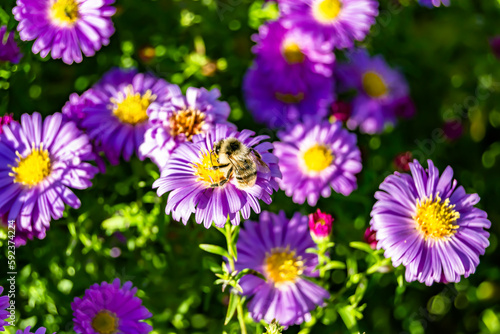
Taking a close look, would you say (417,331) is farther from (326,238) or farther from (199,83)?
(199,83)

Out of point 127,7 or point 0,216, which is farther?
point 127,7

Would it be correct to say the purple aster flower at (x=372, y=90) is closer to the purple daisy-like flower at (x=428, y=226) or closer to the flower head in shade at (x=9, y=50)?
the purple daisy-like flower at (x=428, y=226)

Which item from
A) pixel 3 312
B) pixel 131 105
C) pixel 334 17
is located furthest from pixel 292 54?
pixel 3 312

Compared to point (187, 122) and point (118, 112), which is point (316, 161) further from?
point (118, 112)

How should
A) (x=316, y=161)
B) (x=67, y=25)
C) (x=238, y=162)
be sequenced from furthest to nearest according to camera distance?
(x=316, y=161) → (x=67, y=25) → (x=238, y=162)

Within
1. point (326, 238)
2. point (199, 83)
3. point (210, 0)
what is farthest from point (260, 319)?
point (210, 0)

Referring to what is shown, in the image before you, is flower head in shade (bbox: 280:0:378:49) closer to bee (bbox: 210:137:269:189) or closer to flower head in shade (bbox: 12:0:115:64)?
flower head in shade (bbox: 12:0:115:64)
